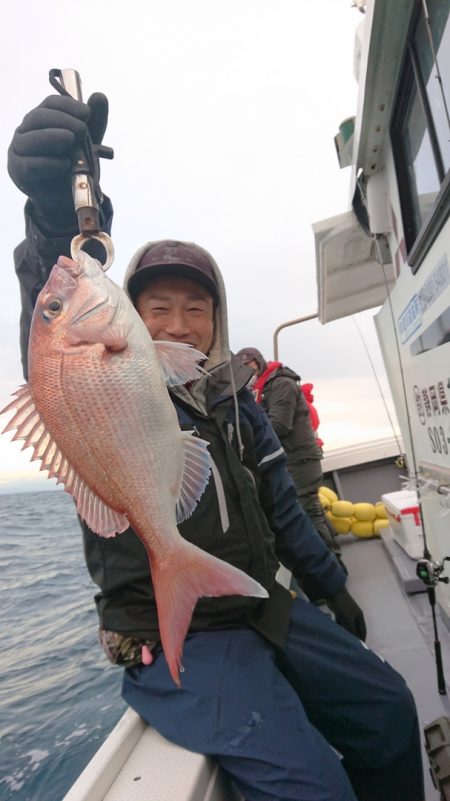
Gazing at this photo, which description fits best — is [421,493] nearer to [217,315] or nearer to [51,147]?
[217,315]

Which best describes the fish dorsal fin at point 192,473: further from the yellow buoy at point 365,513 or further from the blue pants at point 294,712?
the yellow buoy at point 365,513

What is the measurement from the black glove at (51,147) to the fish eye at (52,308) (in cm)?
61

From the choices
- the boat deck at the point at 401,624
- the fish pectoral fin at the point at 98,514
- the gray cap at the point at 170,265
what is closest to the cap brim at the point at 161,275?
the gray cap at the point at 170,265

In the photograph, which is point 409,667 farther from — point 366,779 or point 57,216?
point 57,216

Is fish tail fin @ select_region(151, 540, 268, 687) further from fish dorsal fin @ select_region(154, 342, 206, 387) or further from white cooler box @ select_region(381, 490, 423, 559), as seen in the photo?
white cooler box @ select_region(381, 490, 423, 559)

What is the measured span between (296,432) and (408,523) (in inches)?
54.8

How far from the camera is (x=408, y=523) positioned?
451 centimetres

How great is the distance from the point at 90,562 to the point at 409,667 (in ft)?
7.69

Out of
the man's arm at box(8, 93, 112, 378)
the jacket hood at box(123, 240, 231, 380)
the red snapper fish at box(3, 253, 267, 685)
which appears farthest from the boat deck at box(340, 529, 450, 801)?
the man's arm at box(8, 93, 112, 378)

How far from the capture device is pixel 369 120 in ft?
10.5

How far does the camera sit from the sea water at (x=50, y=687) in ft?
9.52

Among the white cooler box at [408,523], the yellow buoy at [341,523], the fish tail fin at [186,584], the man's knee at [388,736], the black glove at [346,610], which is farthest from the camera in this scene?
Result: the yellow buoy at [341,523]

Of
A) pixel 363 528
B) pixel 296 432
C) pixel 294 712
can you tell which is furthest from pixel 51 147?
pixel 363 528

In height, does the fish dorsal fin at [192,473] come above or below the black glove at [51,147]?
below
